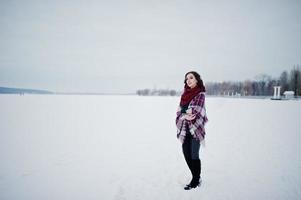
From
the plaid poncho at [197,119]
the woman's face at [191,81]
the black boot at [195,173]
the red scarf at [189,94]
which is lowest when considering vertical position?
the black boot at [195,173]

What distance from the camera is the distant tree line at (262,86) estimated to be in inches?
2471

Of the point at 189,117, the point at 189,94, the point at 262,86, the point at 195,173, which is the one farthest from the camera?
the point at 262,86

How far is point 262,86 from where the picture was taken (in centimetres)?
8388

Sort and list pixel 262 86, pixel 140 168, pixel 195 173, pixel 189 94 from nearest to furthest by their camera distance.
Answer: pixel 189 94
pixel 195 173
pixel 140 168
pixel 262 86

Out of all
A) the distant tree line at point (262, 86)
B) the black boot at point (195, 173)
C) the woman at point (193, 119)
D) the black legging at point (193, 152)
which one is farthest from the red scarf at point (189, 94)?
the distant tree line at point (262, 86)

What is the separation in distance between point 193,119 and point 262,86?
305ft

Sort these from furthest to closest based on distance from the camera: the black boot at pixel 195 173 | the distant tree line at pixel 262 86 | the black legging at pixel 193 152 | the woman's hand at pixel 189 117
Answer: the distant tree line at pixel 262 86 < the black boot at pixel 195 173 < the black legging at pixel 193 152 < the woman's hand at pixel 189 117

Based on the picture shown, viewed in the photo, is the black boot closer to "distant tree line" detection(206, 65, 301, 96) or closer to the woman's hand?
the woman's hand

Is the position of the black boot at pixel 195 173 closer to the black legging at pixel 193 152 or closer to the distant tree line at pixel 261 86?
the black legging at pixel 193 152

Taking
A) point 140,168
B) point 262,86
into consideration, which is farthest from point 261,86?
point 140,168

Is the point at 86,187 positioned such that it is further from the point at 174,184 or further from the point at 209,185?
the point at 209,185

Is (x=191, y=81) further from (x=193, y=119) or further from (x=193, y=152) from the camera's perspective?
(x=193, y=152)

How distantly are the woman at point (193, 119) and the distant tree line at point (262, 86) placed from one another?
6965 centimetres

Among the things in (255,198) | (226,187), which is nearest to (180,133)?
(226,187)
